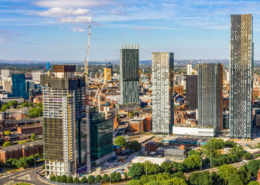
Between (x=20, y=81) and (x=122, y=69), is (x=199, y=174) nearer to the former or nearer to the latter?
(x=122, y=69)

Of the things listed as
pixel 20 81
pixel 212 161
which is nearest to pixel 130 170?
pixel 212 161

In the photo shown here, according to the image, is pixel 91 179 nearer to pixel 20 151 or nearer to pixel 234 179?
pixel 20 151

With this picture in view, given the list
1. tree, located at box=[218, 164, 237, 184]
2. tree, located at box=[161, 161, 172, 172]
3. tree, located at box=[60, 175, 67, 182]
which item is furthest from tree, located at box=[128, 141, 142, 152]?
tree, located at box=[218, 164, 237, 184]

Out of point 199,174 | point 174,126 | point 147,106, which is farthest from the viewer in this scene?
point 147,106

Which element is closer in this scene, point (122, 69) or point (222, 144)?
point (222, 144)

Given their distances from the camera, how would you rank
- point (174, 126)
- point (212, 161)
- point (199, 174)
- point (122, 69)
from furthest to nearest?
point (122, 69)
point (174, 126)
point (212, 161)
point (199, 174)

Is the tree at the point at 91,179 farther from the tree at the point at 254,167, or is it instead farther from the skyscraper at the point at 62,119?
the tree at the point at 254,167

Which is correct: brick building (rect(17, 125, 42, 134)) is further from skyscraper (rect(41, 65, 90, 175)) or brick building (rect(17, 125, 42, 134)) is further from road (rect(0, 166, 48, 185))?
skyscraper (rect(41, 65, 90, 175))
